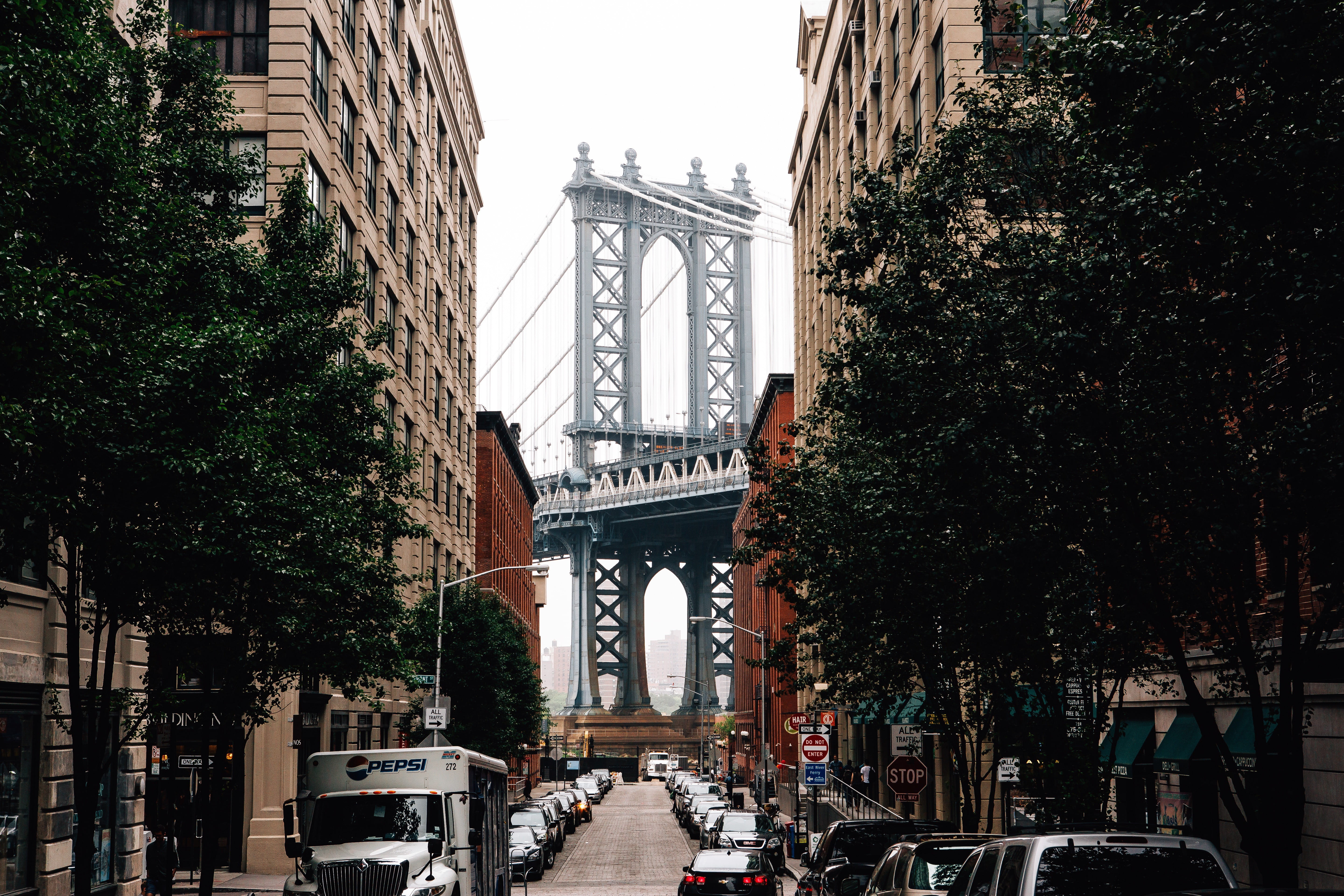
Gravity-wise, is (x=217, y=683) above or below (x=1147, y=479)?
below

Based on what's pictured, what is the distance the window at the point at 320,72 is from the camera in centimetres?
3659

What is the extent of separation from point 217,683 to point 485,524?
Answer: 53.1m

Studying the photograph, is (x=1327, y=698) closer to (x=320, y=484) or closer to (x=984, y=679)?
(x=984, y=679)

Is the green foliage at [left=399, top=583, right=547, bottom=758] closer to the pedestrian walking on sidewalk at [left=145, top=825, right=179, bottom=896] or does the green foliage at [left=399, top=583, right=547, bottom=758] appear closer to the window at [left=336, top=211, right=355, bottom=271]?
the window at [left=336, top=211, right=355, bottom=271]

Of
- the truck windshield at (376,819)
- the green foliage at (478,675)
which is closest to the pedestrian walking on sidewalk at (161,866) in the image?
the truck windshield at (376,819)

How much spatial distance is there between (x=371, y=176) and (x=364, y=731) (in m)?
16.8

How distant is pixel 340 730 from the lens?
40.4m

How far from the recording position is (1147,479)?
14391 millimetres

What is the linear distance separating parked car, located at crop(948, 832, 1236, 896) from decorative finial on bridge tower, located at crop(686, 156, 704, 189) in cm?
17850

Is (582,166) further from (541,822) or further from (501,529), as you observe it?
(541,822)

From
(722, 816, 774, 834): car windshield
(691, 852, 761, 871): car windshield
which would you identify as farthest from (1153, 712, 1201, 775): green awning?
(722, 816, 774, 834): car windshield

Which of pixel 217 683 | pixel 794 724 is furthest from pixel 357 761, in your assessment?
pixel 794 724

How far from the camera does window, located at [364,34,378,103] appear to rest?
140 feet

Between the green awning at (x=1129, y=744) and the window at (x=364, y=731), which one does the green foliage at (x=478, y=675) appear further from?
the green awning at (x=1129, y=744)
